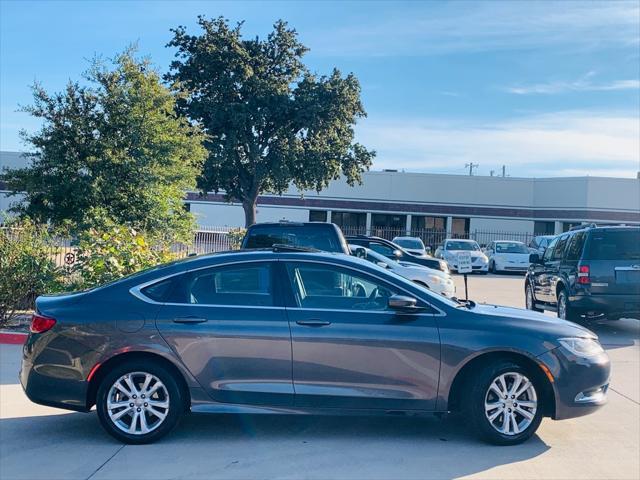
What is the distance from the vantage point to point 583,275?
11.7 meters

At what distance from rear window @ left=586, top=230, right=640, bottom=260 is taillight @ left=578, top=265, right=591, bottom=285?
21cm

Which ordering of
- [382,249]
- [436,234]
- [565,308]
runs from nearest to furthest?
[565,308] → [382,249] → [436,234]

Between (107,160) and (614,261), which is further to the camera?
(107,160)

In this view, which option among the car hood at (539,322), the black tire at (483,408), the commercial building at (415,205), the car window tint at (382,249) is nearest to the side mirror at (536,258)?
the car window tint at (382,249)

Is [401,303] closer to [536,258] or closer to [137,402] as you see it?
[137,402]

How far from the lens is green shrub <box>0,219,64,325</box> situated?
395 inches

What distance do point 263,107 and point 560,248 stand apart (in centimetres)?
2058

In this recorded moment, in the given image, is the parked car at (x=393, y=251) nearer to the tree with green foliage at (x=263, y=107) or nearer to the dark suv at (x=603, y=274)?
the dark suv at (x=603, y=274)

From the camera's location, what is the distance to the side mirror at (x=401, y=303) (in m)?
5.52

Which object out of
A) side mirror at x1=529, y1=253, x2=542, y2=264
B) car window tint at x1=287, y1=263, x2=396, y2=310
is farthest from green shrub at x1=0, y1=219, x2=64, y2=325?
side mirror at x1=529, y1=253, x2=542, y2=264

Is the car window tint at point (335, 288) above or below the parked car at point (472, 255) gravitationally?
below

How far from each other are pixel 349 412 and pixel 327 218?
4543cm

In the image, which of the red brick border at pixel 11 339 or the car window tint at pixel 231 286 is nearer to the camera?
the car window tint at pixel 231 286

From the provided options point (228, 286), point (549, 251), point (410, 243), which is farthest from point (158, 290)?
point (410, 243)
